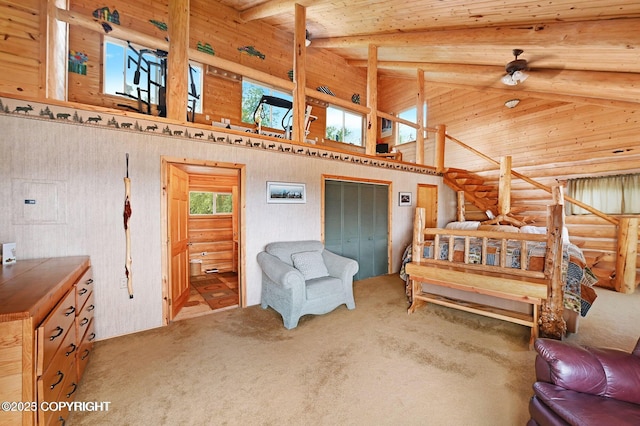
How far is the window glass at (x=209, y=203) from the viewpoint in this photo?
568 centimetres

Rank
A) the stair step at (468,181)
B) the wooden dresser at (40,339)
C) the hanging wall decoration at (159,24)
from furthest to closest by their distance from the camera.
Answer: the stair step at (468,181) → the hanging wall decoration at (159,24) → the wooden dresser at (40,339)

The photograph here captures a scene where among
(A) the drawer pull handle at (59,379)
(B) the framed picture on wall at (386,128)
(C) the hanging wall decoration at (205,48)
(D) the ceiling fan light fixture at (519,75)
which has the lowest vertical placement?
(A) the drawer pull handle at (59,379)

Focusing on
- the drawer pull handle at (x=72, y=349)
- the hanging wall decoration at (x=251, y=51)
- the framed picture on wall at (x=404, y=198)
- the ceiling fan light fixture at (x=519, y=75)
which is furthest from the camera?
the hanging wall decoration at (x=251, y=51)

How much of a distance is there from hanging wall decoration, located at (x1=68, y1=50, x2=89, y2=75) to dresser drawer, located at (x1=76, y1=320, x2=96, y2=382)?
4433 mm

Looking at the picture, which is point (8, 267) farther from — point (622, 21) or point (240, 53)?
point (622, 21)

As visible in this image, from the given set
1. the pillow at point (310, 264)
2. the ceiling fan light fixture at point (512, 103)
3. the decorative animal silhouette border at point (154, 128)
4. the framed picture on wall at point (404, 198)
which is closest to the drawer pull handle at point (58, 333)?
the decorative animal silhouette border at point (154, 128)

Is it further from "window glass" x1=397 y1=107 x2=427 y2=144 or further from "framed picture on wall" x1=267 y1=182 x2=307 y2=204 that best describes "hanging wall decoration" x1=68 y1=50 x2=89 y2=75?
"window glass" x1=397 y1=107 x2=427 y2=144

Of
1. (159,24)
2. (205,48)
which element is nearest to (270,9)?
(205,48)

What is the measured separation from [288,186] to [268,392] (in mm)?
2700

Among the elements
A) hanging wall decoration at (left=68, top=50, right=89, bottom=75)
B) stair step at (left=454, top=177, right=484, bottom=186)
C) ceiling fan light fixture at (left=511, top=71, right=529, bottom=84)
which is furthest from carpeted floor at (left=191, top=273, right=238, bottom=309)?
stair step at (left=454, top=177, right=484, bottom=186)

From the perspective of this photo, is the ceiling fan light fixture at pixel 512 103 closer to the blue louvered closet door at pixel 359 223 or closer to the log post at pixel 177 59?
the blue louvered closet door at pixel 359 223

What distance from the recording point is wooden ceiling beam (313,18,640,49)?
8.48 feet

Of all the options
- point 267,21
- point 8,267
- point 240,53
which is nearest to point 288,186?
point 8,267

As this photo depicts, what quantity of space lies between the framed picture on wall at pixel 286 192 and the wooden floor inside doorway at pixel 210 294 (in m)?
1.66
